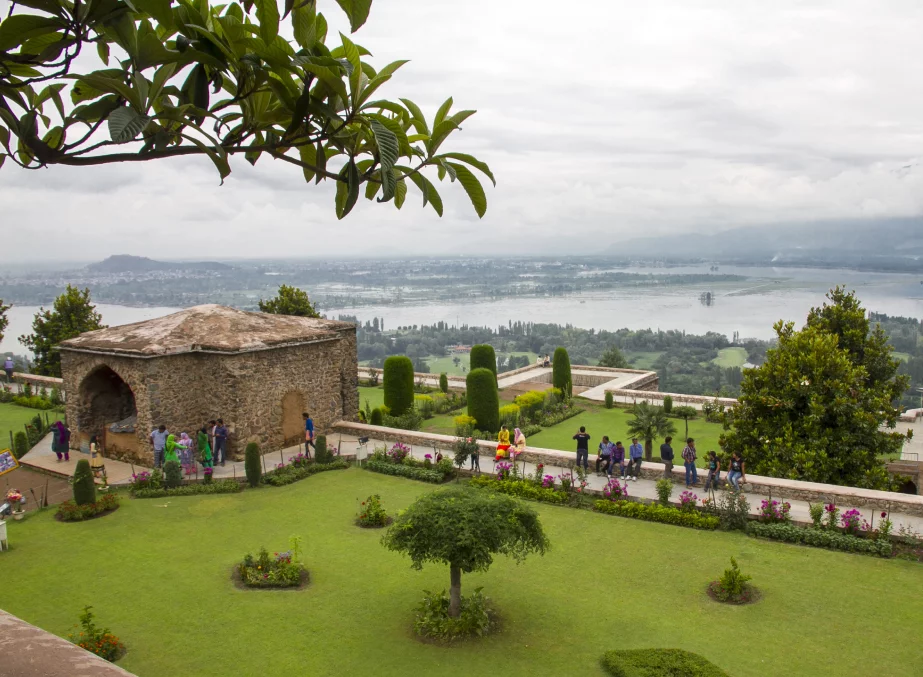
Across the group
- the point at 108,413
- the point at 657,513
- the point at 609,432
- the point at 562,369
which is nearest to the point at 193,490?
the point at 108,413

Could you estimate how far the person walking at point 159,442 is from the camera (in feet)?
45.7

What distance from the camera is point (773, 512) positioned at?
35.4 ft

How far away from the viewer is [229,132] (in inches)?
105

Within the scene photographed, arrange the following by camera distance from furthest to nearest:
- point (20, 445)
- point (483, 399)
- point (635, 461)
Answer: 1. point (483, 399)
2. point (20, 445)
3. point (635, 461)

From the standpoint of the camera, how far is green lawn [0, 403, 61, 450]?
18.4m

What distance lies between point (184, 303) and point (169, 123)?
6284cm

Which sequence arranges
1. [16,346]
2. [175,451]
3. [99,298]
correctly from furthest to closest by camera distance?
1. [99,298]
2. [16,346]
3. [175,451]

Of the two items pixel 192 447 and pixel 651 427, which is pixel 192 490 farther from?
pixel 651 427

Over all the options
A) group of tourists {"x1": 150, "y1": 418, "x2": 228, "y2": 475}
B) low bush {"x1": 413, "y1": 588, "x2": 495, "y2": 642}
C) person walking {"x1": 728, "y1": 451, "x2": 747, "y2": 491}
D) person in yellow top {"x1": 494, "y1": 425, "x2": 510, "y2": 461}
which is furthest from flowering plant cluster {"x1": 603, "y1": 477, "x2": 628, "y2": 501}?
group of tourists {"x1": 150, "y1": 418, "x2": 228, "y2": 475}

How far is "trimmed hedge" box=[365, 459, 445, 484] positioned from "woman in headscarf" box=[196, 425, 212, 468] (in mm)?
3191

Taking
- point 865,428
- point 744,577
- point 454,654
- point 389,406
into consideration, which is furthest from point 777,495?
point 389,406

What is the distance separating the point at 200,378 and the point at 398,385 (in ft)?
21.1

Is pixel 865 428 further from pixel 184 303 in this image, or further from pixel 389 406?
pixel 184 303

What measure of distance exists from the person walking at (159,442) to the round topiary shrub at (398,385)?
7249mm
